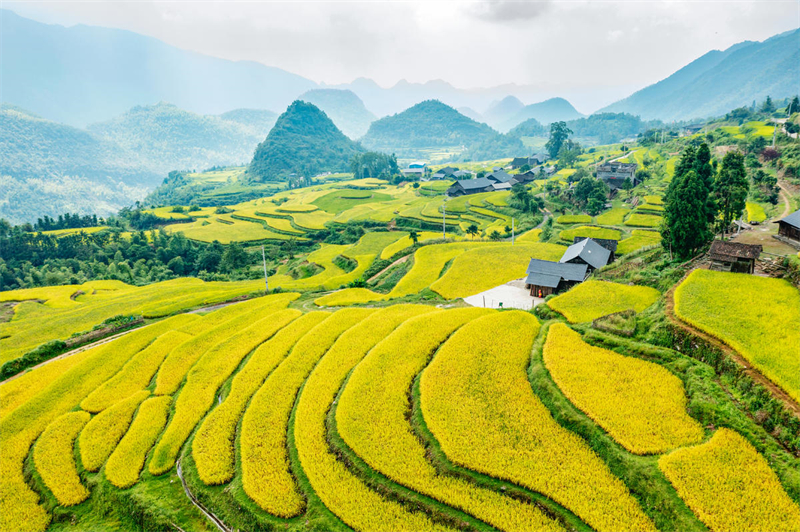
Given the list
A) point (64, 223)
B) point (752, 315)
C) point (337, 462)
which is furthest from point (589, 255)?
point (64, 223)

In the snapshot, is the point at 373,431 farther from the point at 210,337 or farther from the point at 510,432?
the point at 210,337

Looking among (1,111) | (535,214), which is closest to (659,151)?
(535,214)

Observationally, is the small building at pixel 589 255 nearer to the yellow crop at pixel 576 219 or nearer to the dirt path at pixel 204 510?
the yellow crop at pixel 576 219

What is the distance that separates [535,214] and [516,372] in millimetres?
53182

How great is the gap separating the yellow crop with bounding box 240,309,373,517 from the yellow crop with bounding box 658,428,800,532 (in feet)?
36.9

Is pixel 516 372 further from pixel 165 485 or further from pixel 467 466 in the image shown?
pixel 165 485

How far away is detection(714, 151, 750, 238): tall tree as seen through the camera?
26672 mm

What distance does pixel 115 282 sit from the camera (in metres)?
54.5

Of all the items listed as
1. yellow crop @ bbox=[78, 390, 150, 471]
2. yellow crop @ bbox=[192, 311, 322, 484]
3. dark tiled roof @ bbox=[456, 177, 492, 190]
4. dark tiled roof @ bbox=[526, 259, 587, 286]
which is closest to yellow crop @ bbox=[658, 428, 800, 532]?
yellow crop @ bbox=[192, 311, 322, 484]

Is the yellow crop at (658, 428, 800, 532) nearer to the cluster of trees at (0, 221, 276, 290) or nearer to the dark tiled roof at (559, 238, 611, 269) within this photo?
the dark tiled roof at (559, 238, 611, 269)

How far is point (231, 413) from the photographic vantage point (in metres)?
16.7

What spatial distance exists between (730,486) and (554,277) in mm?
19147

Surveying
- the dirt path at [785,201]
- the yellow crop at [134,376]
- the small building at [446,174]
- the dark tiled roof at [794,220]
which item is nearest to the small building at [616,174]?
the dirt path at [785,201]

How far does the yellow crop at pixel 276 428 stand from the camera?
41.0ft
